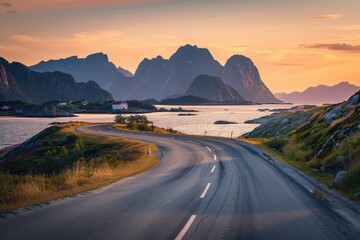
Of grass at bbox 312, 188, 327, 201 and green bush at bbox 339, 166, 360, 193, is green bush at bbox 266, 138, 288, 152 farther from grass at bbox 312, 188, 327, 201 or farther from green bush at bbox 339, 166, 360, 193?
grass at bbox 312, 188, 327, 201

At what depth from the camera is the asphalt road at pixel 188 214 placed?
335 inches

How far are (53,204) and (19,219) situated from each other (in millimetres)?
1883

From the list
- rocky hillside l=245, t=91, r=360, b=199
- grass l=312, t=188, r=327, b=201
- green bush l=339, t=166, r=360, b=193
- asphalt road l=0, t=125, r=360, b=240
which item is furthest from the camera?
rocky hillside l=245, t=91, r=360, b=199

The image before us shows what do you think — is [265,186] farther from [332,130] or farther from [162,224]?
[332,130]

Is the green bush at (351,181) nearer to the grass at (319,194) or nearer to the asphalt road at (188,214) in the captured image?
the grass at (319,194)

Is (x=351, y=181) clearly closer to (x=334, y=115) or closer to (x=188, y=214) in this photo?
(x=188, y=214)

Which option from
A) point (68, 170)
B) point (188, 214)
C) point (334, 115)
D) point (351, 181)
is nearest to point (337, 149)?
point (351, 181)

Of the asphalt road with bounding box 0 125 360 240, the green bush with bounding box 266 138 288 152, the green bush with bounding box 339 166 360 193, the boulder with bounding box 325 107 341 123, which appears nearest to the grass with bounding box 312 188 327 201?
the asphalt road with bounding box 0 125 360 240

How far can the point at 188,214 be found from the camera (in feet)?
33.9

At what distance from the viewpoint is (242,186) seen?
605 inches

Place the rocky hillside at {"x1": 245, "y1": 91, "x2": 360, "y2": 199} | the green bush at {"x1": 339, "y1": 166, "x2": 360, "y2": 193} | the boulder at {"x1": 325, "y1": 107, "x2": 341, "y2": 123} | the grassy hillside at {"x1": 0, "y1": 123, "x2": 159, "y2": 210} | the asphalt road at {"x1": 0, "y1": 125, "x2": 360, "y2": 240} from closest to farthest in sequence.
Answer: the asphalt road at {"x1": 0, "y1": 125, "x2": 360, "y2": 240}
the grassy hillside at {"x1": 0, "y1": 123, "x2": 159, "y2": 210}
the green bush at {"x1": 339, "y1": 166, "x2": 360, "y2": 193}
the rocky hillside at {"x1": 245, "y1": 91, "x2": 360, "y2": 199}
the boulder at {"x1": 325, "y1": 107, "x2": 341, "y2": 123}

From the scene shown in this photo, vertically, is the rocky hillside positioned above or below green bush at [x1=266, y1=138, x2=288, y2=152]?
above

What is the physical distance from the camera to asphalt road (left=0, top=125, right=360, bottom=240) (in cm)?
852

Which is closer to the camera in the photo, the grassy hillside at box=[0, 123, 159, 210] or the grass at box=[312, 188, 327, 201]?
the grassy hillside at box=[0, 123, 159, 210]
